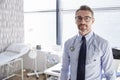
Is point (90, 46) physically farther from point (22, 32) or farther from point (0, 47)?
point (22, 32)

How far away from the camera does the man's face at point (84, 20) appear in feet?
4.94

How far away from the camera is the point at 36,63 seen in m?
4.43

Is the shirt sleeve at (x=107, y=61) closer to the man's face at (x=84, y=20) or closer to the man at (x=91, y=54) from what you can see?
the man at (x=91, y=54)

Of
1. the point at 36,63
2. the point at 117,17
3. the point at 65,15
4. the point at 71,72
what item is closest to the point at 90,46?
the point at 71,72

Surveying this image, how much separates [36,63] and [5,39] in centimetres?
102

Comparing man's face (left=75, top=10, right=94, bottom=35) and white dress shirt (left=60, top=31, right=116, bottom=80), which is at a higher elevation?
man's face (left=75, top=10, right=94, bottom=35)

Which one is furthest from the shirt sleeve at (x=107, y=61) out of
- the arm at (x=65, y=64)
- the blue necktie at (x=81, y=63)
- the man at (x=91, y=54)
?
the arm at (x=65, y=64)

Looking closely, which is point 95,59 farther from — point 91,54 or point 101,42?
point 101,42

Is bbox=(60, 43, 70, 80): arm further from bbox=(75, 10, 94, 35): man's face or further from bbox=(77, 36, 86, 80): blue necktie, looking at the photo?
bbox=(75, 10, 94, 35): man's face

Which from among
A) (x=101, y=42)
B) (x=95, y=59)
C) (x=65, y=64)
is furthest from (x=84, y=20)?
(x=65, y=64)

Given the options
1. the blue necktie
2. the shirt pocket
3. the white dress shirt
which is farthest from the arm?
the shirt pocket

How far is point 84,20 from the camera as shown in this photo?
151cm

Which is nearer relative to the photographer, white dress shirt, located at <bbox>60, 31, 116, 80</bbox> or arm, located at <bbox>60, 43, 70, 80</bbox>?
white dress shirt, located at <bbox>60, 31, 116, 80</bbox>

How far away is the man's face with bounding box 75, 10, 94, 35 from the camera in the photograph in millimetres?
1504
